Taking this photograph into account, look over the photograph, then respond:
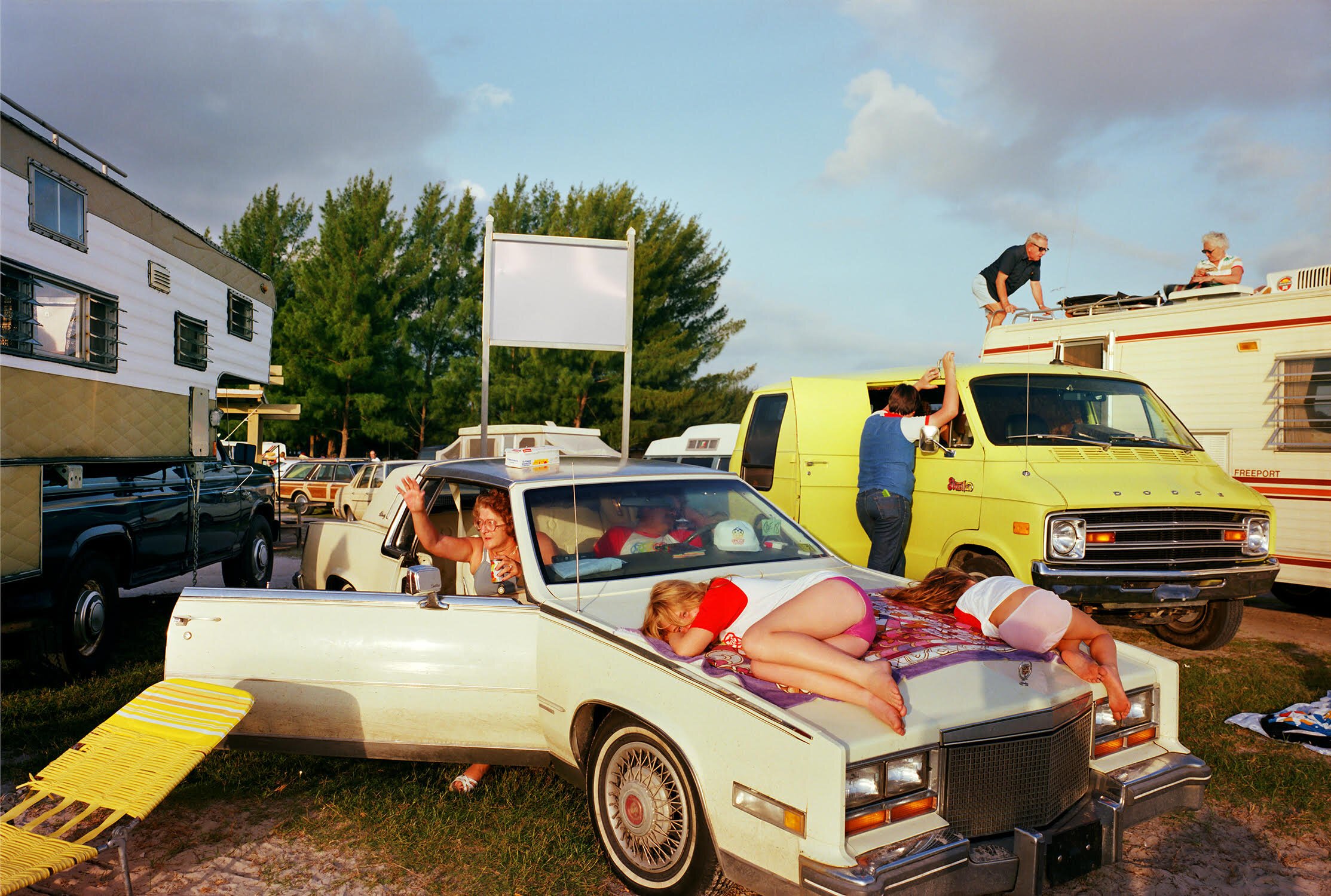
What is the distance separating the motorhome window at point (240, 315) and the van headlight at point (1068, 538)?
768 centimetres

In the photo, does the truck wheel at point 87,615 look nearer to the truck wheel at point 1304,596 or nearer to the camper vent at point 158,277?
the camper vent at point 158,277

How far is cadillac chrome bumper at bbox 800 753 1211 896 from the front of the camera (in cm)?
255

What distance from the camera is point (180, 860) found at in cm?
364

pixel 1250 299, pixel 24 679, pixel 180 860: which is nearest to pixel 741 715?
pixel 180 860

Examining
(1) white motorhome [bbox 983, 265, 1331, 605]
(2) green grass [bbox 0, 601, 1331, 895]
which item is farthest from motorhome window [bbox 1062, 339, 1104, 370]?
(2) green grass [bbox 0, 601, 1331, 895]

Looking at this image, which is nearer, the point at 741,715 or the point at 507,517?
the point at 741,715

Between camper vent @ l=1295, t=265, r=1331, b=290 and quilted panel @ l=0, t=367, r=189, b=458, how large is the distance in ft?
31.7

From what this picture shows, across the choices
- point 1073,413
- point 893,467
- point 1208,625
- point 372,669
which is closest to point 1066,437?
point 1073,413

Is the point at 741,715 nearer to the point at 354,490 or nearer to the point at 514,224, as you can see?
the point at 354,490

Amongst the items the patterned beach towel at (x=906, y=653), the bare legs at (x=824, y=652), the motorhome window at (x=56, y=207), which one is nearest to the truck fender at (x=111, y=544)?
the motorhome window at (x=56, y=207)

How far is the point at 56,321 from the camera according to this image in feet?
19.2

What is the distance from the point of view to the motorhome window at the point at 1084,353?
9.20 meters

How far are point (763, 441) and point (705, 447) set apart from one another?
8.34m

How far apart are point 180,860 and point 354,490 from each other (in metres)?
12.8
